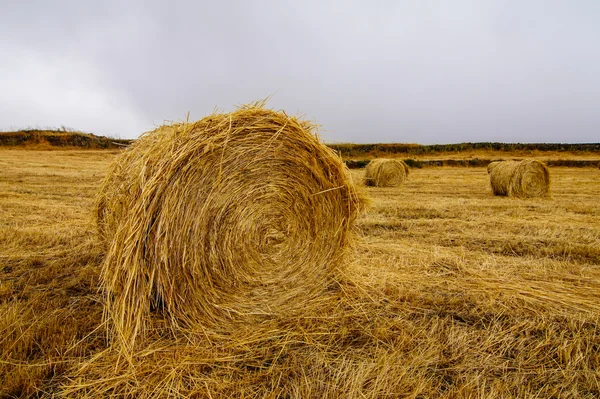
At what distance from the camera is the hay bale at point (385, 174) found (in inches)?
584

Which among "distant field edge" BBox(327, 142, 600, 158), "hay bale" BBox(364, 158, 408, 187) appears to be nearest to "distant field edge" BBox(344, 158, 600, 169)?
"distant field edge" BBox(327, 142, 600, 158)

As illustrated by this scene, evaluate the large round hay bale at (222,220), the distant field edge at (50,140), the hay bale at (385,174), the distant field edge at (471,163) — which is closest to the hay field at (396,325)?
the large round hay bale at (222,220)

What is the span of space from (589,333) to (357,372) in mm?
1830

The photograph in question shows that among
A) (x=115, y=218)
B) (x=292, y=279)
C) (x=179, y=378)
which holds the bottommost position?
(x=179, y=378)

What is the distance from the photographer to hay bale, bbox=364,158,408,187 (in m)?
14.8

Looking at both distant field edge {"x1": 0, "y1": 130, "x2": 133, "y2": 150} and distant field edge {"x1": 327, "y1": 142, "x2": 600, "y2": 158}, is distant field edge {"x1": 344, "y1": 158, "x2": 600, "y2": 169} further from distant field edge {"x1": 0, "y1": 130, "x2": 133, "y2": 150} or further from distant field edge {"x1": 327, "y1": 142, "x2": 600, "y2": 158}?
distant field edge {"x1": 0, "y1": 130, "x2": 133, "y2": 150}

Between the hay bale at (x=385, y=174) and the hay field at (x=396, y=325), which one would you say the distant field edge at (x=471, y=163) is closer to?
the hay bale at (x=385, y=174)

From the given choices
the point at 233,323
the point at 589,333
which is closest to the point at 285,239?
the point at 233,323

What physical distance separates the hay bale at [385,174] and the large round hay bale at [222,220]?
11402 mm

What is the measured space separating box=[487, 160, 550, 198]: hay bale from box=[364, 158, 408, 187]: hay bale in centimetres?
411

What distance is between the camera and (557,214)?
25.6ft

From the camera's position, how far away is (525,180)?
11.1 metres

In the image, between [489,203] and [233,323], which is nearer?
[233,323]

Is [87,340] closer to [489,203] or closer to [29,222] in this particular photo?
[29,222]
